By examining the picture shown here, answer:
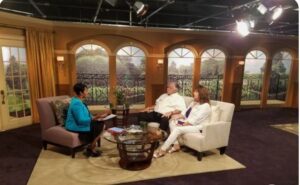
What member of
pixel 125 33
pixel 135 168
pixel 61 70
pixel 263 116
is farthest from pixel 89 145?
pixel 263 116

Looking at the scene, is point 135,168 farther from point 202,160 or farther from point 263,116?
point 263,116

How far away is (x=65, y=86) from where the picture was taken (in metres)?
5.71

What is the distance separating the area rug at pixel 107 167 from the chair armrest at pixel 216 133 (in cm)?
25

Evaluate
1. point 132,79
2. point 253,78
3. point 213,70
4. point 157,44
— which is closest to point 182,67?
point 213,70

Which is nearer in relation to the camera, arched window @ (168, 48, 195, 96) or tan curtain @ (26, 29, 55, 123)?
tan curtain @ (26, 29, 55, 123)

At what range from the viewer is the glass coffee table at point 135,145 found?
290 centimetres

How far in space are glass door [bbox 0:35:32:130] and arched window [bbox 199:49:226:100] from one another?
490 centimetres

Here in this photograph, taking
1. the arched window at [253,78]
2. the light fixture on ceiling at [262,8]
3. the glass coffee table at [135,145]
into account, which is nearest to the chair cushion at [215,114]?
the glass coffee table at [135,145]

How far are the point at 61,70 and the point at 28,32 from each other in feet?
3.89

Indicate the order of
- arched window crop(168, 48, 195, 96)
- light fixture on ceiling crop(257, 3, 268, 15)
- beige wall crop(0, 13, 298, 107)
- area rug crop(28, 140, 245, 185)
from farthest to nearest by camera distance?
arched window crop(168, 48, 195, 96) → beige wall crop(0, 13, 298, 107) → light fixture on ceiling crop(257, 3, 268, 15) → area rug crop(28, 140, 245, 185)

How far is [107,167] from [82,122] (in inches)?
28.3

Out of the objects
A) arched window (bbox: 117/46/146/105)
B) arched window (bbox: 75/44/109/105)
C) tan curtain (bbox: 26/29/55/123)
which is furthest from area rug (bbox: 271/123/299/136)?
tan curtain (bbox: 26/29/55/123)

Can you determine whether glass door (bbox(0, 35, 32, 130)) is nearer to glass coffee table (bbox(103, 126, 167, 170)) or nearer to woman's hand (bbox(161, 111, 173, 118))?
glass coffee table (bbox(103, 126, 167, 170))

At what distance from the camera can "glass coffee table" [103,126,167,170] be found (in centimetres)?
290
